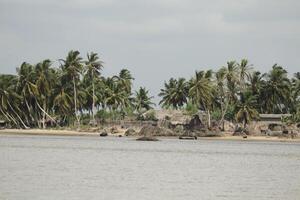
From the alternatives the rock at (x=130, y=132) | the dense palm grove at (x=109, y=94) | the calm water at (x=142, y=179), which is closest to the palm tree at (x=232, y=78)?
the dense palm grove at (x=109, y=94)

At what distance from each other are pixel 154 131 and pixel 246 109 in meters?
16.7

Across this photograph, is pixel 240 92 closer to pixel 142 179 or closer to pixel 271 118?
pixel 271 118

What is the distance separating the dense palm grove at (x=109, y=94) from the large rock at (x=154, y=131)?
25.2 feet

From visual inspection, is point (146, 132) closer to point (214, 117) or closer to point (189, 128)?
point (189, 128)

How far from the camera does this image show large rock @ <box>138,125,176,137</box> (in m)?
109

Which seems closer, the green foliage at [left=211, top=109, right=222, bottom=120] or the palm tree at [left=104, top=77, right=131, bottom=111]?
the green foliage at [left=211, top=109, right=222, bottom=120]

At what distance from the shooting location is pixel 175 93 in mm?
124312

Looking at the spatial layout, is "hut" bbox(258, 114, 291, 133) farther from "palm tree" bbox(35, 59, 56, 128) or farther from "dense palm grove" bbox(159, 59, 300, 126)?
"palm tree" bbox(35, 59, 56, 128)

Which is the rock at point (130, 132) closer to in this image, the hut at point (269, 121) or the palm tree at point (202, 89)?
the palm tree at point (202, 89)

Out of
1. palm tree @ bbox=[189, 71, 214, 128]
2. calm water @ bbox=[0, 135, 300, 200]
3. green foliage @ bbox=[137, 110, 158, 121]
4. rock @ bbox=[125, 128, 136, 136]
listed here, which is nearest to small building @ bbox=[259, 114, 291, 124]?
palm tree @ bbox=[189, 71, 214, 128]

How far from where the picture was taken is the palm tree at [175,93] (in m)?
124

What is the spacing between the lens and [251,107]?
108 metres

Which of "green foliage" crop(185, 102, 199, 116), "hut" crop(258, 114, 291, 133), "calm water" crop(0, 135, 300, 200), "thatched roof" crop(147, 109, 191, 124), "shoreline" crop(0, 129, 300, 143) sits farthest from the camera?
"thatched roof" crop(147, 109, 191, 124)

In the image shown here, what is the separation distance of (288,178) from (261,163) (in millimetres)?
15722
